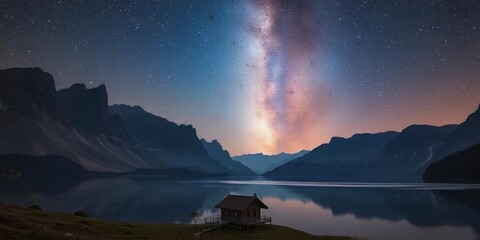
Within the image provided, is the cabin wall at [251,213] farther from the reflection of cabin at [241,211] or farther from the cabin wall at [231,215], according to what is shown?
the cabin wall at [231,215]

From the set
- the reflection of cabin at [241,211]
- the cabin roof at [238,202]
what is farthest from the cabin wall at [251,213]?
the cabin roof at [238,202]

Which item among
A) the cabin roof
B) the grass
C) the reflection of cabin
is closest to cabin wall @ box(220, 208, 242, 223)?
the reflection of cabin

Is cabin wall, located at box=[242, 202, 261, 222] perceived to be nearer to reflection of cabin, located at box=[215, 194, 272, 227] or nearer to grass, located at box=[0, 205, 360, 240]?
reflection of cabin, located at box=[215, 194, 272, 227]

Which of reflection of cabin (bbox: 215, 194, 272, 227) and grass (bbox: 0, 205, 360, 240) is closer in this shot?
grass (bbox: 0, 205, 360, 240)

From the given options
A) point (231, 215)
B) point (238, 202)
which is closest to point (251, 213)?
point (238, 202)

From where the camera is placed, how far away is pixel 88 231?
47.4m

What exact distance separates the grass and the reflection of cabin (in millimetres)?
1587

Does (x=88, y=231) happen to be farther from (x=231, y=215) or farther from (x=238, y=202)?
(x=238, y=202)

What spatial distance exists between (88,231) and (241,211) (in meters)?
21.8

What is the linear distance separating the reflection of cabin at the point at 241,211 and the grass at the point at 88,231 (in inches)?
62.5

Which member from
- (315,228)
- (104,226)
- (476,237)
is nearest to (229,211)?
(104,226)

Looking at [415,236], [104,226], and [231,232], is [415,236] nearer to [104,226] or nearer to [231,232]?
[231,232]

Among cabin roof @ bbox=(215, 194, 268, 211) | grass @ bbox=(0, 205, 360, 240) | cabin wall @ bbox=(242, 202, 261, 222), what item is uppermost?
cabin roof @ bbox=(215, 194, 268, 211)

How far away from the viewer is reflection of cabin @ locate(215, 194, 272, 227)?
57.8m
